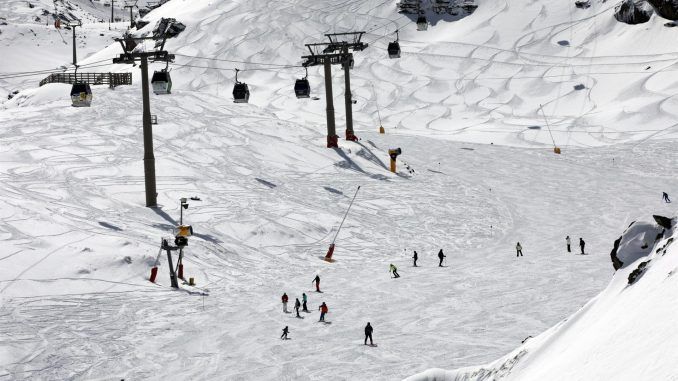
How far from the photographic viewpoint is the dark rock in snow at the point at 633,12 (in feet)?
249

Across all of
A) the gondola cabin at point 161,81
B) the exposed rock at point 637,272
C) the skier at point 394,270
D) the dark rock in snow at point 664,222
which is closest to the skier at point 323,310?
the skier at point 394,270

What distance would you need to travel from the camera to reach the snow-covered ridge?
8195mm

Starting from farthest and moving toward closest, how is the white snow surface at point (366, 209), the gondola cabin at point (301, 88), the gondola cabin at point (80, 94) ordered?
the gondola cabin at point (301, 88) → the gondola cabin at point (80, 94) → the white snow surface at point (366, 209)

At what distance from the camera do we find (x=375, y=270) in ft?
107

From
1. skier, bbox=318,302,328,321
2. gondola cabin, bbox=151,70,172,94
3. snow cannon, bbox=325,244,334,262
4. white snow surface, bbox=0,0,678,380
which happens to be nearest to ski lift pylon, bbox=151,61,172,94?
gondola cabin, bbox=151,70,172,94

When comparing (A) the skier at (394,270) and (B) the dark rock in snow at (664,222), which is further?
(A) the skier at (394,270)

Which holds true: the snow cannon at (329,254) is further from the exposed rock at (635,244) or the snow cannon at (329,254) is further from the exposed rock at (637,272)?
the exposed rock at (637,272)

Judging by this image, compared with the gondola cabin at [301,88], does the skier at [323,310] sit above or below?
below

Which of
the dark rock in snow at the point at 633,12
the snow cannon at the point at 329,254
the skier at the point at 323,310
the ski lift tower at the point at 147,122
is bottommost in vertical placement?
the snow cannon at the point at 329,254

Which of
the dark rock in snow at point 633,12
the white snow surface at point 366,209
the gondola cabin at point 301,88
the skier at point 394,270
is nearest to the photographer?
the white snow surface at point 366,209

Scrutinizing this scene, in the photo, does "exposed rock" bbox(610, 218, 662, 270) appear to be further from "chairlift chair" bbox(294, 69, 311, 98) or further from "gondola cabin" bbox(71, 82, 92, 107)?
"chairlift chair" bbox(294, 69, 311, 98)

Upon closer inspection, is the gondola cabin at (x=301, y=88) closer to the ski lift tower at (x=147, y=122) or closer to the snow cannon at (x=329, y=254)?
the ski lift tower at (x=147, y=122)

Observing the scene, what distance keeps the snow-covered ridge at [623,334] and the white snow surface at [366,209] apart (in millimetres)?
44

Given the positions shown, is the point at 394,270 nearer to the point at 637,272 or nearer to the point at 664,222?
the point at 664,222
